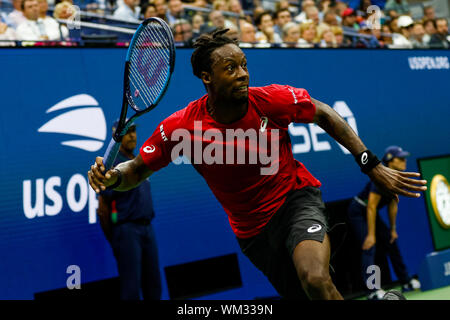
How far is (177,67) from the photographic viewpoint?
22.3ft

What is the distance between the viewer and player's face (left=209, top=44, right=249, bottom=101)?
360cm

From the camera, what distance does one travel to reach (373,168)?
3.47m

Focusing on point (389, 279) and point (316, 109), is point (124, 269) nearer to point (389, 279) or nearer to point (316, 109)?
point (316, 109)

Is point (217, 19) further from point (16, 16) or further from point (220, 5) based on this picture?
point (16, 16)

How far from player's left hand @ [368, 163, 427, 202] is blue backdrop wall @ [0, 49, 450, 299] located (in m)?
3.35

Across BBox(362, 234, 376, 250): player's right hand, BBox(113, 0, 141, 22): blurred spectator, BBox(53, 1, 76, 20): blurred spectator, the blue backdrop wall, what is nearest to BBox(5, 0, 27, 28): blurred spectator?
BBox(53, 1, 76, 20): blurred spectator

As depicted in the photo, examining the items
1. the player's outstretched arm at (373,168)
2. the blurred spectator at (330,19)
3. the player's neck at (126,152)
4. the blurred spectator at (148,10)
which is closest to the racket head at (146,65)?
the player's outstretched arm at (373,168)

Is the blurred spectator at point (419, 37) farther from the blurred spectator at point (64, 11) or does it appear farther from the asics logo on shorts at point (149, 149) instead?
the asics logo on shorts at point (149, 149)

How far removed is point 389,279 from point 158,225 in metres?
3.31

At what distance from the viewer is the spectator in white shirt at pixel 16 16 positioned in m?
6.38

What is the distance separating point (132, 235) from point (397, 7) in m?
8.93

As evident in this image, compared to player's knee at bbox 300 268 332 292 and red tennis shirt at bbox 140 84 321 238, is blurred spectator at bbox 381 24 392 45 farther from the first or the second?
player's knee at bbox 300 268 332 292
